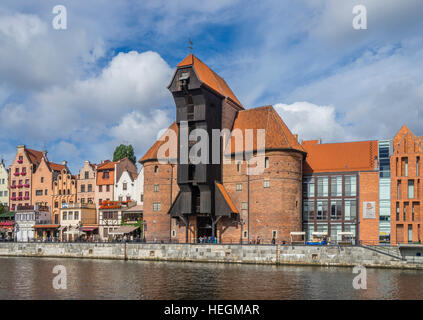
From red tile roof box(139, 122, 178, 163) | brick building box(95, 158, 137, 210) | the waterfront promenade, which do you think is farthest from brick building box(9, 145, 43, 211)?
red tile roof box(139, 122, 178, 163)

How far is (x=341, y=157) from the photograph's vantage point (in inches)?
2452

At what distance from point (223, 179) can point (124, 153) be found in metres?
40.5

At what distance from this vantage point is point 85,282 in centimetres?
3878

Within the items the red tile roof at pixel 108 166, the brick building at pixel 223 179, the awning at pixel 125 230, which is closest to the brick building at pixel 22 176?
the red tile roof at pixel 108 166

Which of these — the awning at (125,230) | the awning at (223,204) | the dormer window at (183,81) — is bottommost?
the awning at (125,230)

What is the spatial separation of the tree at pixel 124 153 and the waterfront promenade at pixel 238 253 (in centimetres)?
3356

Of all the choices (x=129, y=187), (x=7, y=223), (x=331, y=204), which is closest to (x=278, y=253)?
(x=331, y=204)

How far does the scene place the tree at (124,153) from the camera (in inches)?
3851

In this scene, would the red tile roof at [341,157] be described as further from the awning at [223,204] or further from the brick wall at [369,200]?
the awning at [223,204]

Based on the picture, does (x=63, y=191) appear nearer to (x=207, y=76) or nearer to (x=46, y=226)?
(x=46, y=226)

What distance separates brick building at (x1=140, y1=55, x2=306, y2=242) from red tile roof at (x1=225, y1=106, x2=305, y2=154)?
116 millimetres
